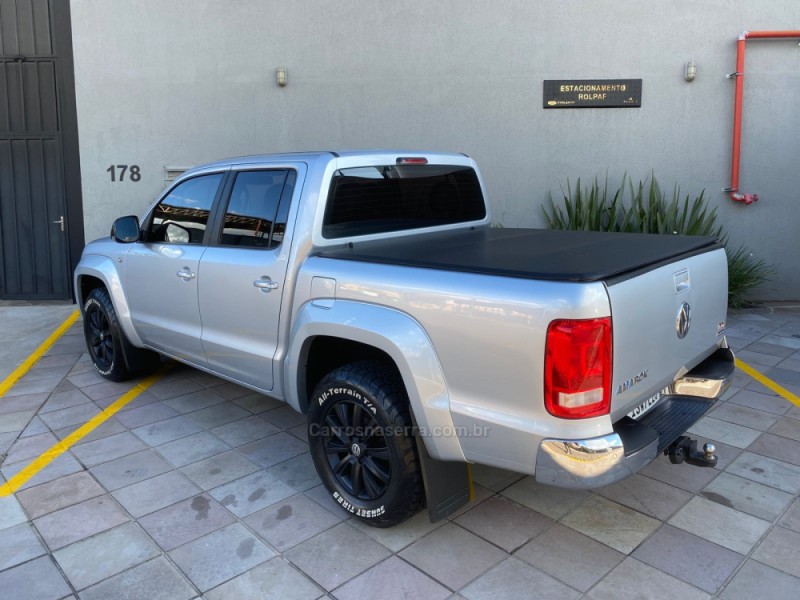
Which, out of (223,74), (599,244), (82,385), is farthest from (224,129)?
(599,244)

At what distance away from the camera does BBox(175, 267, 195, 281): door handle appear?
431cm

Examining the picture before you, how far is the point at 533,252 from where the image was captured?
129 inches

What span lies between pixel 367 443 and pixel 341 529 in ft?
1.59

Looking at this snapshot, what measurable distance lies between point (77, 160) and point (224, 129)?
2016 millimetres

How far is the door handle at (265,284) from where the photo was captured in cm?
365

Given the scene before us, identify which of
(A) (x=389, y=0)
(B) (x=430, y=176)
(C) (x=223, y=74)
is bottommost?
Answer: (B) (x=430, y=176)

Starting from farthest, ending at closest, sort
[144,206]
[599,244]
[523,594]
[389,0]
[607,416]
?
[144,206] < [389,0] < [599,244] < [523,594] < [607,416]

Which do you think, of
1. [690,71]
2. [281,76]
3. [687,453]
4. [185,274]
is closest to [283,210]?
[185,274]

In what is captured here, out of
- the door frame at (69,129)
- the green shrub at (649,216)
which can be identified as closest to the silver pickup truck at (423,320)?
the green shrub at (649,216)

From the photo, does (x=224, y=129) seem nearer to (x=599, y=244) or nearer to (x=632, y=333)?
(x=599, y=244)

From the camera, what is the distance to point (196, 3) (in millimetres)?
8312

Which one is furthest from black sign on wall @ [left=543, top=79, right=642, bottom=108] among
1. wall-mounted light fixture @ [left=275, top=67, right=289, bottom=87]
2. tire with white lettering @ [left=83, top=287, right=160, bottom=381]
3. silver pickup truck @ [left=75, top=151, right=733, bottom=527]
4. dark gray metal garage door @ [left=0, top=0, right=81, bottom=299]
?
dark gray metal garage door @ [left=0, top=0, right=81, bottom=299]

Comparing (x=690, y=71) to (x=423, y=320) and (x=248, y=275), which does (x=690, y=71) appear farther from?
(x=423, y=320)

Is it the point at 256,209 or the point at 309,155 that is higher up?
the point at 309,155
